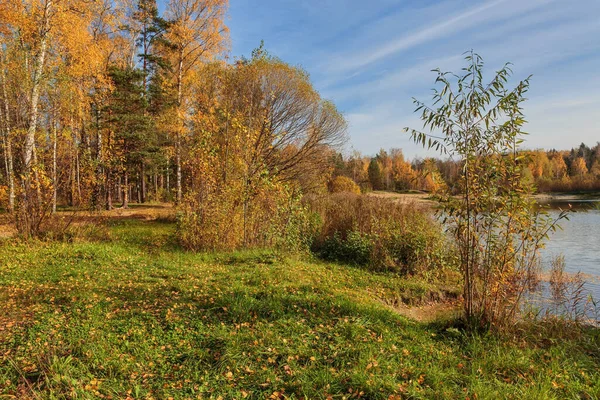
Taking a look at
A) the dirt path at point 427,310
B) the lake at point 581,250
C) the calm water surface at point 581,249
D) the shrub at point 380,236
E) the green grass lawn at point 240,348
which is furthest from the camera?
the calm water surface at point 581,249

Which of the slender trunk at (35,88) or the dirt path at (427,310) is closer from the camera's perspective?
the dirt path at (427,310)

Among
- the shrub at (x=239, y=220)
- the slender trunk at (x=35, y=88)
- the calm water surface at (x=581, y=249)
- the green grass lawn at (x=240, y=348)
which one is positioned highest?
the slender trunk at (x=35, y=88)

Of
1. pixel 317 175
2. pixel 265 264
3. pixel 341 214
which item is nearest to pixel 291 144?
pixel 317 175

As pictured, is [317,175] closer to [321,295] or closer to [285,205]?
[285,205]

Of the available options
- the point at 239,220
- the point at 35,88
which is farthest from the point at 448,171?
the point at 35,88

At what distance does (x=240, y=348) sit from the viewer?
3447 millimetres

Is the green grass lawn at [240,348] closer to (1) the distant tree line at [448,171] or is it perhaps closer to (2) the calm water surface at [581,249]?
(1) the distant tree line at [448,171]

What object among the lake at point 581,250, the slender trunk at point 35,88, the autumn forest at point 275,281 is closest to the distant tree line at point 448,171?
the autumn forest at point 275,281

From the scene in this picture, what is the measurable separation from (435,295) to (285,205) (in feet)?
13.5

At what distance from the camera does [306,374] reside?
9.95ft

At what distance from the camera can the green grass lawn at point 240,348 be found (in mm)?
2801

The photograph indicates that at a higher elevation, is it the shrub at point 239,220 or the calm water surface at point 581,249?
the shrub at point 239,220

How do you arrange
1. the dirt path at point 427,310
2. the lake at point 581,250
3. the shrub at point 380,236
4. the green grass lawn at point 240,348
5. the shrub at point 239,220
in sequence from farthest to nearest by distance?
the lake at point 581,250 → the shrub at point 380,236 → the shrub at point 239,220 → the dirt path at point 427,310 → the green grass lawn at point 240,348

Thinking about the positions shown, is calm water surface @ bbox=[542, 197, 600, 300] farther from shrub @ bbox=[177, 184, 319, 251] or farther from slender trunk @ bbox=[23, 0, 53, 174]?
slender trunk @ bbox=[23, 0, 53, 174]
